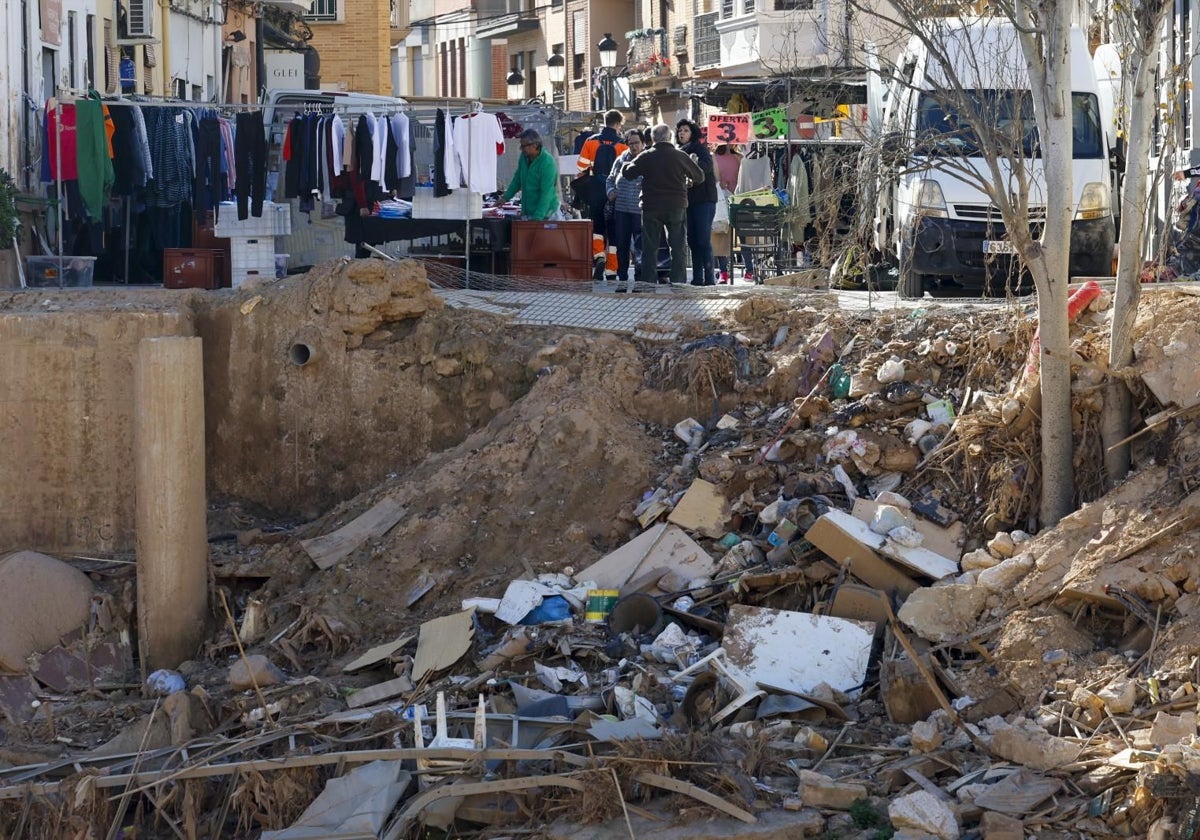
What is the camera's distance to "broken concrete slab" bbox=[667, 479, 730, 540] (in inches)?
388

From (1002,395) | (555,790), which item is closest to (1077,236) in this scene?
(1002,395)

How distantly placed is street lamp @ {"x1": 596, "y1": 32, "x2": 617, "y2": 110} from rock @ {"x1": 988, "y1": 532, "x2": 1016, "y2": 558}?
27.1 metres

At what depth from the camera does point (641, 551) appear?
982 centimetres

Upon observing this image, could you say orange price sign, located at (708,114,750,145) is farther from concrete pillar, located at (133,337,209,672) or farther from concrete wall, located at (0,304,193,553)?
concrete pillar, located at (133,337,209,672)

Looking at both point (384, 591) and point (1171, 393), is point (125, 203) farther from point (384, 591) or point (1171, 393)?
point (1171, 393)

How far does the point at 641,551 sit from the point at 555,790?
102 inches

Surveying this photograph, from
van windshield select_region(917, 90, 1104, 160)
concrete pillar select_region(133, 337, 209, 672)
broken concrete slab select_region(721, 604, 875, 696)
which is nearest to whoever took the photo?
broken concrete slab select_region(721, 604, 875, 696)

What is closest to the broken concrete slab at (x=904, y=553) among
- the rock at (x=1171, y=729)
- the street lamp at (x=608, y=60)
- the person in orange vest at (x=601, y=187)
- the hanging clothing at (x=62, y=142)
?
the rock at (x=1171, y=729)

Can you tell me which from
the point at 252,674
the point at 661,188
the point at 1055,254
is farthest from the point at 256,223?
the point at 1055,254

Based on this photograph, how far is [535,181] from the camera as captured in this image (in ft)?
49.0

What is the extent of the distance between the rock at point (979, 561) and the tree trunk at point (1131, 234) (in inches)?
32.7

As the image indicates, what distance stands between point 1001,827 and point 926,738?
800 mm

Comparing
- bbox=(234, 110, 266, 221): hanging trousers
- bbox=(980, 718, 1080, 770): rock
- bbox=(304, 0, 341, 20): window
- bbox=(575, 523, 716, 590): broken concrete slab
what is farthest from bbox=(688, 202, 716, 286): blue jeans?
bbox=(304, 0, 341, 20): window

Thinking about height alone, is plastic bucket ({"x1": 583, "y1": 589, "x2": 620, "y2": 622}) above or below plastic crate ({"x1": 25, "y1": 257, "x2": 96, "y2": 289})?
below
